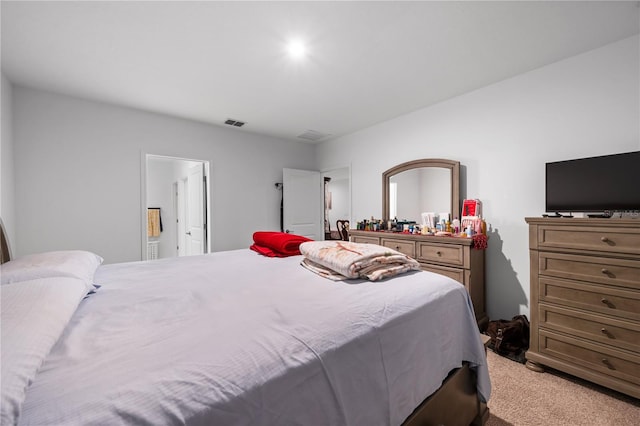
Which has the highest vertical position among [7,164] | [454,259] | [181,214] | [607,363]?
[7,164]

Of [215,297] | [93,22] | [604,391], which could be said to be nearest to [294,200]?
[93,22]

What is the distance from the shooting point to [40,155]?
2.82 meters

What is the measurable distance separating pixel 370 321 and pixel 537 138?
2.73 metres

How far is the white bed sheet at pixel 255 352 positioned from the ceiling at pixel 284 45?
173 centimetres

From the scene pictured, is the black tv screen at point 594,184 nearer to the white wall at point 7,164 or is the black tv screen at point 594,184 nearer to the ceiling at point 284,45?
the ceiling at point 284,45

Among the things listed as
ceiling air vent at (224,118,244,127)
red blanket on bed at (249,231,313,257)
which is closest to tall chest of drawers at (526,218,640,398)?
red blanket on bed at (249,231,313,257)

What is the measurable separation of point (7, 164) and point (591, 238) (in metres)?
4.94

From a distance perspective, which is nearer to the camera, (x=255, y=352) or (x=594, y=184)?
(x=255, y=352)

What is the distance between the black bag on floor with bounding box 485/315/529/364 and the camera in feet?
7.72

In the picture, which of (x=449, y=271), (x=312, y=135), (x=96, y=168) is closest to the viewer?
(x=449, y=271)

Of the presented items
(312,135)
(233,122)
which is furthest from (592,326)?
(233,122)

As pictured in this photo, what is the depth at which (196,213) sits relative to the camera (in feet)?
13.9

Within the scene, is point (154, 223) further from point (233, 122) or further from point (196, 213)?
point (233, 122)

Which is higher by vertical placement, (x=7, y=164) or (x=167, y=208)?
(x=7, y=164)
